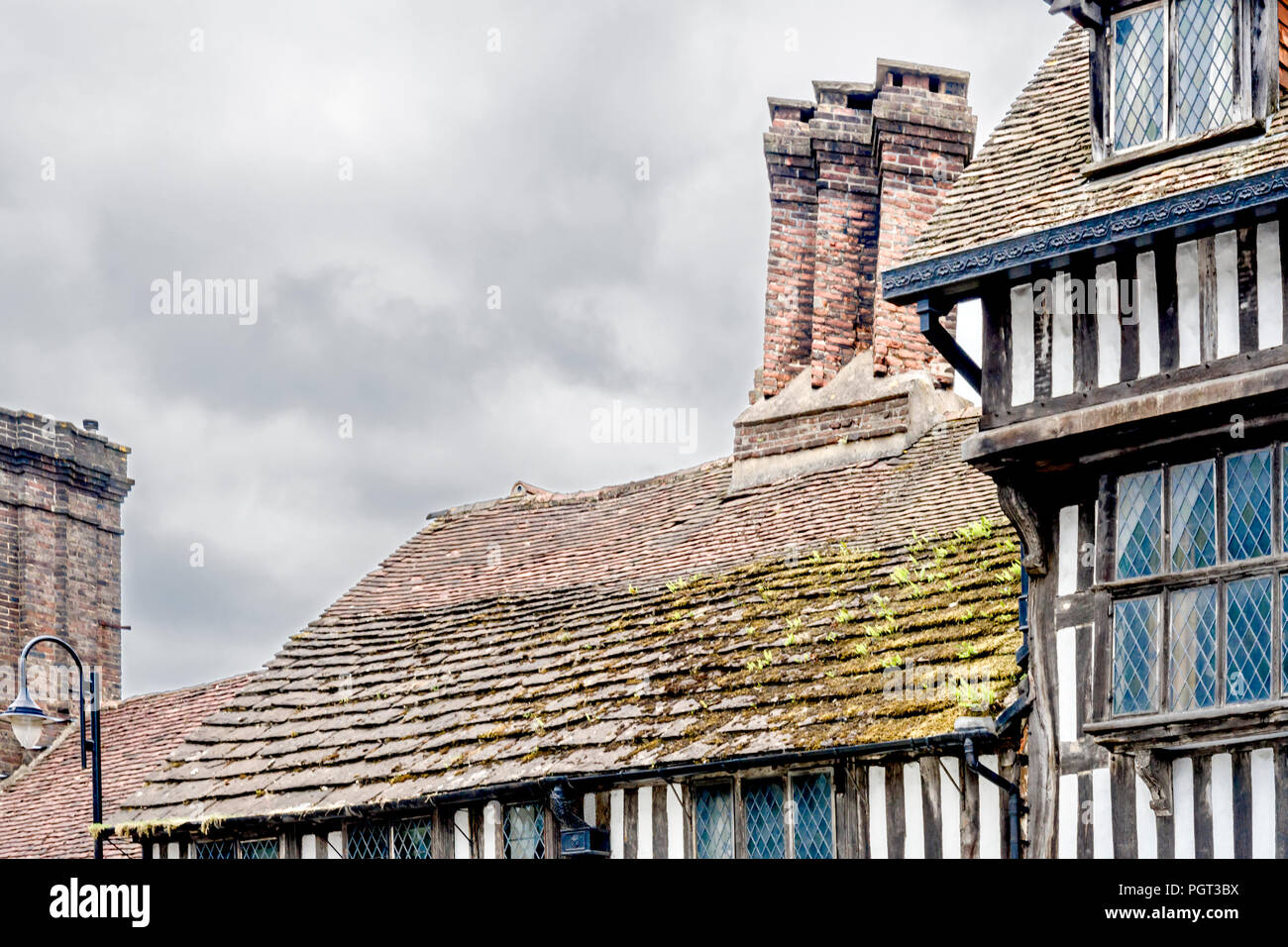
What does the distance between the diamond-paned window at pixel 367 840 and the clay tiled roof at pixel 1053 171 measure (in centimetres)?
642

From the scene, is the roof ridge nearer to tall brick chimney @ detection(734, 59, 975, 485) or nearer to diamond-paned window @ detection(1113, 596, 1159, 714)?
tall brick chimney @ detection(734, 59, 975, 485)

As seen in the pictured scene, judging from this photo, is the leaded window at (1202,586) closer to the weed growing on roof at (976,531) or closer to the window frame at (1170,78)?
the window frame at (1170,78)

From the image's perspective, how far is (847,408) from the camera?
17.4 m

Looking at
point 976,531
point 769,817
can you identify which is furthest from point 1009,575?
point 769,817

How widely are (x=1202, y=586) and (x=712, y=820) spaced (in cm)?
419

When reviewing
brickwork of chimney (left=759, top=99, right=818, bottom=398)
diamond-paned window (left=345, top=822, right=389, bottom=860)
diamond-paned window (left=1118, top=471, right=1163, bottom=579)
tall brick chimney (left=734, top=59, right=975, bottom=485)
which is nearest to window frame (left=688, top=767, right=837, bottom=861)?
diamond-paned window (left=1118, top=471, right=1163, bottom=579)

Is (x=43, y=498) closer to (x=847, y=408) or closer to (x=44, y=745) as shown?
(x=44, y=745)

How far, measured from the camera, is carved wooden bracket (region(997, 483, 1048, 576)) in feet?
36.6

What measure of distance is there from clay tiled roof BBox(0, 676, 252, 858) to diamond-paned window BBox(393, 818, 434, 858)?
7.29 meters

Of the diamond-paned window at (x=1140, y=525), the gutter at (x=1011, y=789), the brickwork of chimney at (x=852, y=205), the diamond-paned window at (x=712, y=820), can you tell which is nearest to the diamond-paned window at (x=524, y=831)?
the diamond-paned window at (x=712, y=820)

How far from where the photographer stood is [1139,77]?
1170 cm

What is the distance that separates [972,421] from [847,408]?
4.63 ft
